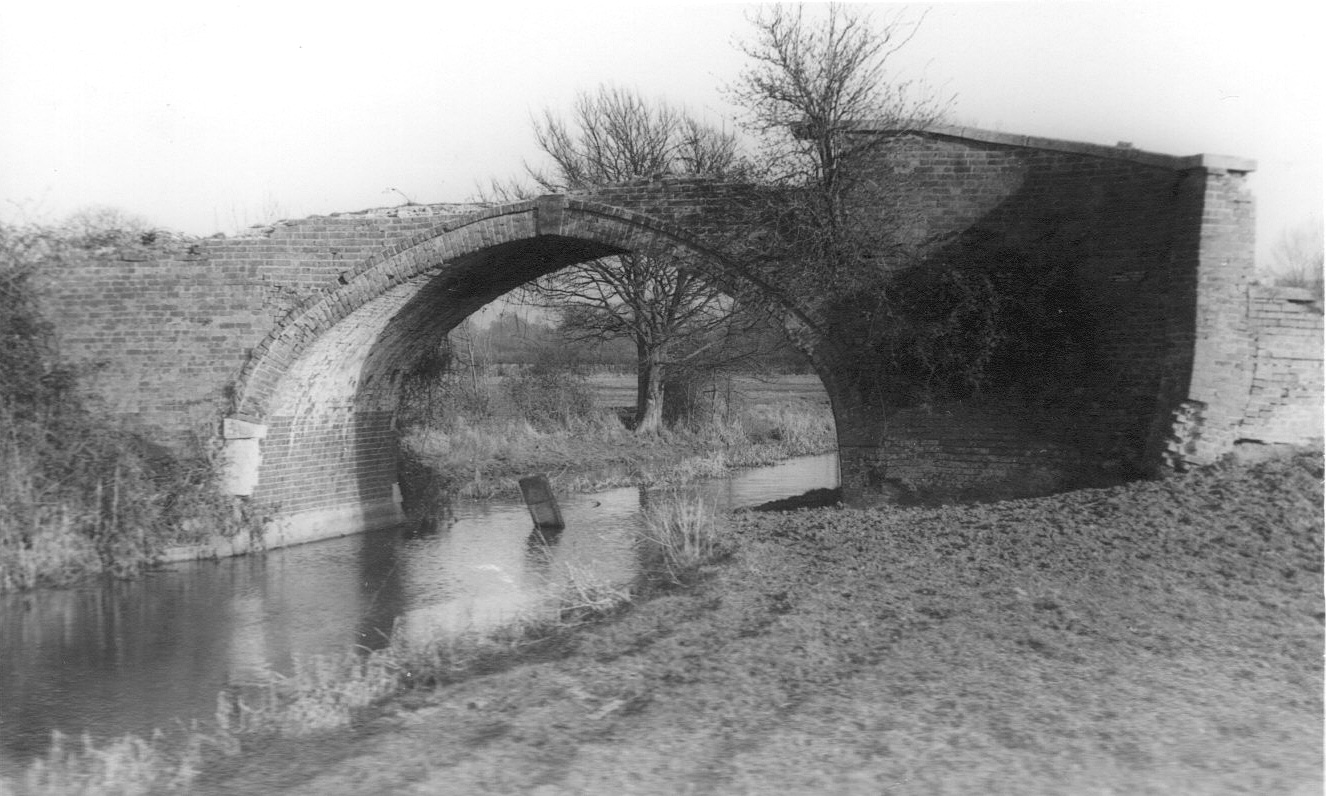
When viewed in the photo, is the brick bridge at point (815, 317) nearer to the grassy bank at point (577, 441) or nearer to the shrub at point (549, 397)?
the grassy bank at point (577, 441)

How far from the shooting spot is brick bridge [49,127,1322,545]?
916cm

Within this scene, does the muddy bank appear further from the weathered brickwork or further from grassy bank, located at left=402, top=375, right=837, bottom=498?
grassy bank, located at left=402, top=375, right=837, bottom=498

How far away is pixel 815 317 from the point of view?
10.9 meters

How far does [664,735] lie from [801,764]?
0.70 m

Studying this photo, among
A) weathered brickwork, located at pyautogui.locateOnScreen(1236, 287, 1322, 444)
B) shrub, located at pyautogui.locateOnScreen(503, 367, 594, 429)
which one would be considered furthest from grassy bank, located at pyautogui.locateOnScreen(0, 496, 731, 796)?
A: shrub, located at pyautogui.locateOnScreen(503, 367, 594, 429)

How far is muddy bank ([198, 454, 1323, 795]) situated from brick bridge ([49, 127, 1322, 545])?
176 cm

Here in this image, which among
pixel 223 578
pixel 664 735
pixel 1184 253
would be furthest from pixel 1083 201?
pixel 223 578

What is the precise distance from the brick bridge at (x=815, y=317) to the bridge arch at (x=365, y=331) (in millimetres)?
27

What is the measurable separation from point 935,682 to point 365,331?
9893 mm

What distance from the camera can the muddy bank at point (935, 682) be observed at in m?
3.97

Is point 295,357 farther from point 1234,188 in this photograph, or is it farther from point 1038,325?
point 1234,188

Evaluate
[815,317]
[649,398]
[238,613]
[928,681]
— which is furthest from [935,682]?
[649,398]

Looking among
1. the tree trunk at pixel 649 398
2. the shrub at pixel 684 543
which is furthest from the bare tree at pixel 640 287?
the shrub at pixel 684 543

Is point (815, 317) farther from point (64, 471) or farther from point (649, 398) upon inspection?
point (649, 398)
